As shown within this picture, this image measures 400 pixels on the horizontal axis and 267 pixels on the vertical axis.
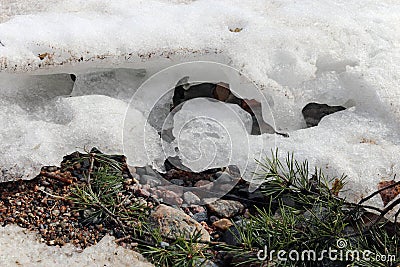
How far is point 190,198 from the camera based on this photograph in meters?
2.12

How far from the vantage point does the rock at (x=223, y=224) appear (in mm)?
2029

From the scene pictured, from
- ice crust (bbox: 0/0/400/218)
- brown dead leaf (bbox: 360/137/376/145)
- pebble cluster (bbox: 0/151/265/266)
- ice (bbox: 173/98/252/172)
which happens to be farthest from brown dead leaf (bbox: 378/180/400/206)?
ice (bbox: 173/98/252/172)

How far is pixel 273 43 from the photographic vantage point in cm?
250

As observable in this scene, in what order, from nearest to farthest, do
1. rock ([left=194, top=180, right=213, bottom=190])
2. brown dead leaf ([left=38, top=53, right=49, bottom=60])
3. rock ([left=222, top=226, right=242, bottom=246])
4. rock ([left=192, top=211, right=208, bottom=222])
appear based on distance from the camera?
rock ([left=222, top=226, right=242, bottom=246]) < rock ([left=192, top=211, right=208, bottom=222]) < rock ([left=194, top=180, right=213, bottom=190]) < brown dead leaf ([left=38, top=53, right=49, bottom=60])

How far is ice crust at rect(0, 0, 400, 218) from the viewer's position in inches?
85.5

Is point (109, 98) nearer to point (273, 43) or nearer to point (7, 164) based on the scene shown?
point (7, 164)

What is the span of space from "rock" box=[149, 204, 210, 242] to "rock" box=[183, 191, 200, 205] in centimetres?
9

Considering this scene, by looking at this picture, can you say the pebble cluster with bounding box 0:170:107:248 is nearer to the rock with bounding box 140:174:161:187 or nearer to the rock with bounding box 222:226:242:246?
the rock with bounding box 140:174:161:187

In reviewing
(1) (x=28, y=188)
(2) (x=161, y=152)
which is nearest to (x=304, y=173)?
(2) (x=161, y=152)

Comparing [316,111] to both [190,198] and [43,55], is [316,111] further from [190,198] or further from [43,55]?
[43,55]

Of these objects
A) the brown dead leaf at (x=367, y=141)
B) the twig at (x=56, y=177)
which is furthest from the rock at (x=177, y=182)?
the brown dead leaf at (x=367, y=141)
